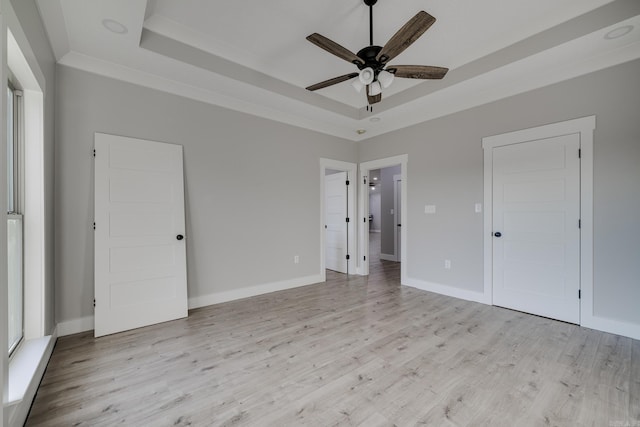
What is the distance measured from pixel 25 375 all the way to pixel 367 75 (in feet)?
10.6

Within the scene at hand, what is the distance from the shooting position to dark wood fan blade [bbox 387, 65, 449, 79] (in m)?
2.38

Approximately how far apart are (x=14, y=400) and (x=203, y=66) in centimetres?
305

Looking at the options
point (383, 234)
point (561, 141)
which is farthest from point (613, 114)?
point (383, 234)

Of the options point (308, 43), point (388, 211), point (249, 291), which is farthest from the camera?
point (388, 211)

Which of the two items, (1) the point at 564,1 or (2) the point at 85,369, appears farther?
(1) the point at 564,1

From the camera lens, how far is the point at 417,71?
2.43m

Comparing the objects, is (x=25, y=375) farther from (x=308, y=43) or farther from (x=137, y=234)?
(x=308, y=43)

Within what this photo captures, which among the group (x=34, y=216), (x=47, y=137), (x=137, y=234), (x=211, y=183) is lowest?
(x=137, y=234)

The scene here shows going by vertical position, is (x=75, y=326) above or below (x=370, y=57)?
below

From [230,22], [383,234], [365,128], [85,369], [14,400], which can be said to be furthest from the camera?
[383,234]

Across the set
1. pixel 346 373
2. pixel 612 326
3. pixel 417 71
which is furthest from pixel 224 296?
pixel 612 326

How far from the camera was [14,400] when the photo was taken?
1.41 metres

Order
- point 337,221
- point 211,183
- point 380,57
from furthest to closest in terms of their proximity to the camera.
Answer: point 337,221, point 211,183, point 380,57

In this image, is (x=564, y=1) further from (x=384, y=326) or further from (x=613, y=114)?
(x=384, y=326)
